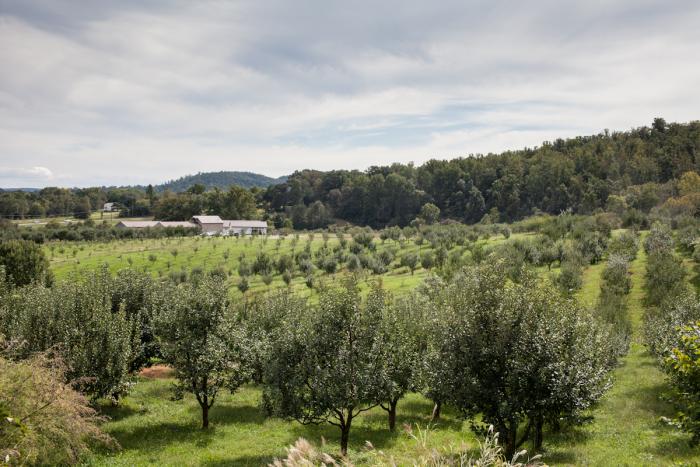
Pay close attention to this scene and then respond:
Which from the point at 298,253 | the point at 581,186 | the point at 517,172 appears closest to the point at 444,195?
the point at 517,172

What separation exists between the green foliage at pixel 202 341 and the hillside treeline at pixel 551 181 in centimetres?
13107

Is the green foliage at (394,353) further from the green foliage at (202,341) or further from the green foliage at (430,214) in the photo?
the green foliage at (430,214)

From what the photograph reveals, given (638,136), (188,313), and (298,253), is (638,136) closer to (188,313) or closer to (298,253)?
(298,253)

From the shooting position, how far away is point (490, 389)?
17.5 meters

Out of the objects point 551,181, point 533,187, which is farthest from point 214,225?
point 551,181

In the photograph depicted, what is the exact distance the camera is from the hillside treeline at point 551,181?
5753 inches

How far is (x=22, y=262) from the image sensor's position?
6656 cm

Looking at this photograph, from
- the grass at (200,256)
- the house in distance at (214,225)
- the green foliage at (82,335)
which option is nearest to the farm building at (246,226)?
the house in distance at (214,225)

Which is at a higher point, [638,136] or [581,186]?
[638,136]

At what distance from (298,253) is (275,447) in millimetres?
76118

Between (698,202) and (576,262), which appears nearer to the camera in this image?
(576,262)

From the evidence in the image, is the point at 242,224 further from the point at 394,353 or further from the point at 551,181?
the point at 394,353

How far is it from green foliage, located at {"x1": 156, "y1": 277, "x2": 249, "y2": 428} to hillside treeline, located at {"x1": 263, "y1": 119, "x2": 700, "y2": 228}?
131070 mm

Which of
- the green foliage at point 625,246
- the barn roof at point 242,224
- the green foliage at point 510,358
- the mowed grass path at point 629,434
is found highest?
the barn roof at point 242,224
